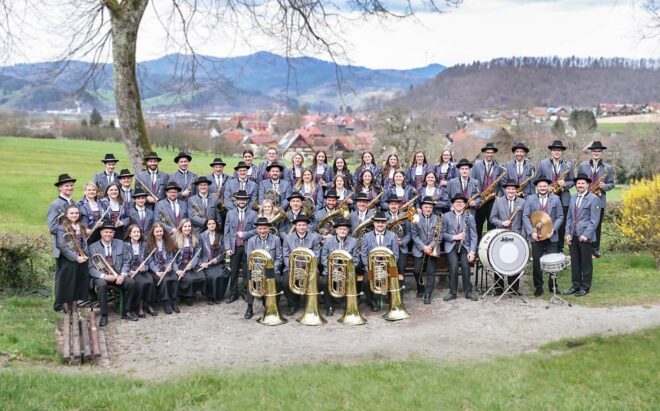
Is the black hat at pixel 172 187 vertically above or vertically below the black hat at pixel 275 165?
below

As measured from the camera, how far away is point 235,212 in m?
11.8

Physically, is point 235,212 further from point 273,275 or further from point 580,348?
point 580,348

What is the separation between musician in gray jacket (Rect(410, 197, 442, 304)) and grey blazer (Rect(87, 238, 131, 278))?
4.96m

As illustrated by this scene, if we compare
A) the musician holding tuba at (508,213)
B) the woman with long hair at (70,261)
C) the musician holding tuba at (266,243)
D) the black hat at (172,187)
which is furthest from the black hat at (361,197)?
the woman with long hair at (70,261)

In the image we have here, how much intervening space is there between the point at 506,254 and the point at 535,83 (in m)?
174

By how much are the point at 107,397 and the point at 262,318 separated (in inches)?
144

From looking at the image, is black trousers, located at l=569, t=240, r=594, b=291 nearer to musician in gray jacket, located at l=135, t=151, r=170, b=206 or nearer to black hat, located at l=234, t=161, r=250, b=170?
black hat, located at l=234, t=161, r=250, b=170

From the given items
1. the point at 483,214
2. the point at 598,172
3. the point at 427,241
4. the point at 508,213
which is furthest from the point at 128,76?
the point at 598,172

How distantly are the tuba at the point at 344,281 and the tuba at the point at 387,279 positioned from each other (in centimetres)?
40

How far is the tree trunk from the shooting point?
46.8ft

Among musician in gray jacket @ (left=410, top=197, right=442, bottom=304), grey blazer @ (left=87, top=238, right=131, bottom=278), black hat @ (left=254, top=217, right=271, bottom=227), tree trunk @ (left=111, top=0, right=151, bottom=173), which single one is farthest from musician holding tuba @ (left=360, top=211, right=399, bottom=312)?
tree trunk @ (left=111, top=0, right=151, bottom=173)

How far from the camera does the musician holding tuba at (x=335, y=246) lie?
35.8ft

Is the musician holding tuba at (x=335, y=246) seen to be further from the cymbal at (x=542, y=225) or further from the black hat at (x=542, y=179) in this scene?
the black hat at (x=542, y=179)

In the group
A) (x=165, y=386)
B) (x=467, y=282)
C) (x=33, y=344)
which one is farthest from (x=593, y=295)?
(x=33, y=344)
